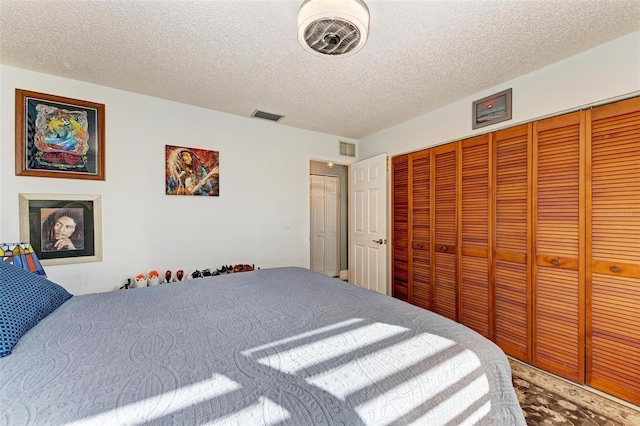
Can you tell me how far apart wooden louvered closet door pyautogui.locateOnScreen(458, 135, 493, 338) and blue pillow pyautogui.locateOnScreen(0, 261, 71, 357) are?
10.2 feet

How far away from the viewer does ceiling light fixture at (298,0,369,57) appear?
131cm

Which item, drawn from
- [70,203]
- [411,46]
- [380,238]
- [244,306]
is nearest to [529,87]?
[411,46]

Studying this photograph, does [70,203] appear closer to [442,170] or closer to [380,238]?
[380,238]

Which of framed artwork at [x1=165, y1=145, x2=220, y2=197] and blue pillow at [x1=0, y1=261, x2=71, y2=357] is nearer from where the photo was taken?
blue pillow at [x1=0, y1=261, x2=71, y2=357]

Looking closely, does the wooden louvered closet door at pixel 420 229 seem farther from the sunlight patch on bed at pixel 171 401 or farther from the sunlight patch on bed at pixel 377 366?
the sunlight patch on bed at pixel 171 401

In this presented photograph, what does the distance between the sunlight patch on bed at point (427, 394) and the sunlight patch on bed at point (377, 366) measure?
4 centimetres

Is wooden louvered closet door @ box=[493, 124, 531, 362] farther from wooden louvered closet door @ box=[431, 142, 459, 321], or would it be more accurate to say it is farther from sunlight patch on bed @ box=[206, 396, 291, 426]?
sunlight patch on bed @ box=[206, 396, 291, 426]

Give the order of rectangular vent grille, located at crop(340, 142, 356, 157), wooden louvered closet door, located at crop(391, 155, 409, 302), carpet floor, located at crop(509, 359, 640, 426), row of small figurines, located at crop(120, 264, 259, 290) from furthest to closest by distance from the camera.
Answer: rectangular vent grille, located at crop(340, 142, 356, 157) < wooden louvered closet door, located at crop(391, 155, 409, 302) < row of small figurines, located at crop(120, 264, 259, 290) < carpet floor, located at crop(509, 359, 640, 426)

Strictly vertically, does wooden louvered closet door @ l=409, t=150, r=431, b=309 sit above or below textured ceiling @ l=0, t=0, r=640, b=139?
below

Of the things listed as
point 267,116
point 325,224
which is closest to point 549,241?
point 267,116

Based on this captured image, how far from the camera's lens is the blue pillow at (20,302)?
0.98 m

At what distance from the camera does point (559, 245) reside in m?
2.05

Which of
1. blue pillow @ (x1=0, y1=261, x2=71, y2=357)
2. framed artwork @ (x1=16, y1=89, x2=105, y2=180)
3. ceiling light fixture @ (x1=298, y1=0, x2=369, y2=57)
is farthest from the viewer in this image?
framed artwork @ (x1=16, y1=89, x2=105, y2=180)

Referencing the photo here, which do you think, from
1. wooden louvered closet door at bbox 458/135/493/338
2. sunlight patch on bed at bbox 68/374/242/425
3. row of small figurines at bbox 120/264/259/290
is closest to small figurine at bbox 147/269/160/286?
row of small figurines at bbox 120/264/259/290
